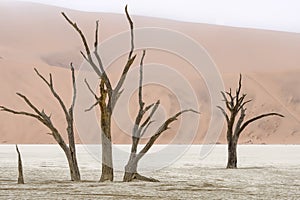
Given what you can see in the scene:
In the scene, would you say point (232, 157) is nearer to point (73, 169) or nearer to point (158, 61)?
point (73, 169)

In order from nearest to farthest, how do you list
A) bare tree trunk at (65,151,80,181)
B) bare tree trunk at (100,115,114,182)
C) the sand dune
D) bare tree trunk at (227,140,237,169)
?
bare tree trunk at (100,115,114,182)
bare tree trunk at (65,151,80,181)
bare tree trunk at (227,140,237,169)
the sand dune

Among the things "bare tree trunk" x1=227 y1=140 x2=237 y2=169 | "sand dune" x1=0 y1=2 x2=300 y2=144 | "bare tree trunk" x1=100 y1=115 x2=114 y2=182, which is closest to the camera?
"bare tree trunk" x1=100 y1=115 x2=114 y2=182

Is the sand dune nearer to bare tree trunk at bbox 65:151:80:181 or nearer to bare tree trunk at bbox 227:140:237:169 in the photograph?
bare tree trunk at bbox 227:140:237:169

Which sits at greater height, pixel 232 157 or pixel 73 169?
pixel 232 157

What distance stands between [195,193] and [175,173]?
8731 millimetres

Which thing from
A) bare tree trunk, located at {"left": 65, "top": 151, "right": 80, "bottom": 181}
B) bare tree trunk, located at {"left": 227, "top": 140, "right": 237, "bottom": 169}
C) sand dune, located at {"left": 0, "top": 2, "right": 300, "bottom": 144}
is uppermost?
sand dune, located at {"left": 0, "top": 2, "right": 300, "bottom": 144}

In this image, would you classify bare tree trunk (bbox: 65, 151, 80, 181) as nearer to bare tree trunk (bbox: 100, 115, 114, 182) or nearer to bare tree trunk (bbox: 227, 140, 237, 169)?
bare tree trunk (bbox: 100, 115, 114, 182)

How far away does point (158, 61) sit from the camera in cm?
11769

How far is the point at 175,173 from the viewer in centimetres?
2559

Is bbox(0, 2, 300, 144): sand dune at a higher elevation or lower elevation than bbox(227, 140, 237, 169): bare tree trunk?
higher

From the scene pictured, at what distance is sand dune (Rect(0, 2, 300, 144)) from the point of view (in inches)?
3248

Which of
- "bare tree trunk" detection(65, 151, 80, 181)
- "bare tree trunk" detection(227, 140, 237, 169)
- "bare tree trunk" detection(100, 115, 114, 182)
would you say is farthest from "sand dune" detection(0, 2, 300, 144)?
"bare tree trunk" detection(100, 115, 114, 182)

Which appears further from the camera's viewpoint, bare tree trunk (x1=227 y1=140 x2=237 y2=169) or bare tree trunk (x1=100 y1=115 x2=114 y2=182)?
bare tree trunk (x1=227 y1=140 x2=237 y2=169)

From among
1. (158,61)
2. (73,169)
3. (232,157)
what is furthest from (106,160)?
(158,61)
